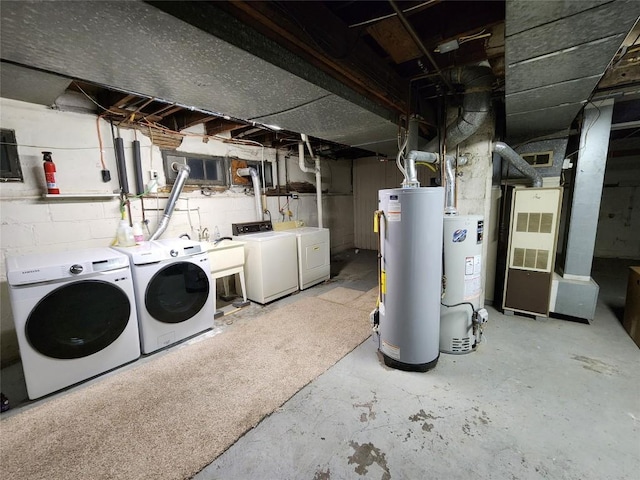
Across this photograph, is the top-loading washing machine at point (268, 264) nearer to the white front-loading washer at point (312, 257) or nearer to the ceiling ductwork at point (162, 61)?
the white front-loading washer at point (312, 257)

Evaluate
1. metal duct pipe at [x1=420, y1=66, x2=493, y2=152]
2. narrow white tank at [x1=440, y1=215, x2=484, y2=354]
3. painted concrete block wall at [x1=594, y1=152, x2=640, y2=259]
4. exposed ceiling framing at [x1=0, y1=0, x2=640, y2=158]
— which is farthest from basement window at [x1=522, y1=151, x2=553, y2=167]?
painted concrete block wall at [x1=594, y1=152, x2=640, y2=259]

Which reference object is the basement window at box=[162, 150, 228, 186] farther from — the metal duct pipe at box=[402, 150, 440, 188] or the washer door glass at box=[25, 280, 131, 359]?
the metal duct pipe at box=[402, 150, 440, 188]

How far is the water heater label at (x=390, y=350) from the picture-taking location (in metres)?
2.02

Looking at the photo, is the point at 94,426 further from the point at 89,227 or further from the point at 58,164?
the point at 58,164

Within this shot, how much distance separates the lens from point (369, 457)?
137cm

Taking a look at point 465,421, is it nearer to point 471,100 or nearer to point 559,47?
point 559,47

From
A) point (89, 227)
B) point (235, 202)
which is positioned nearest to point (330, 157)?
point (235, 202)

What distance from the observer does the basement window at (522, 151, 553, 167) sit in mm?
2953

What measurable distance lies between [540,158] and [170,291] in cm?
424

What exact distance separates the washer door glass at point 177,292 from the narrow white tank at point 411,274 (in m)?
1.78

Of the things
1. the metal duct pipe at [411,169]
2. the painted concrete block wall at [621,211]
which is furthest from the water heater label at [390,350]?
the painted concrete block wall at [621,211]

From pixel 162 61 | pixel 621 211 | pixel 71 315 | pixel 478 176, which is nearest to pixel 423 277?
pixel 478 176

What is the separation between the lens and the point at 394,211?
187cm

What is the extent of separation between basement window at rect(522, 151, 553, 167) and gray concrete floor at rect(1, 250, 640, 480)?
1.87m
